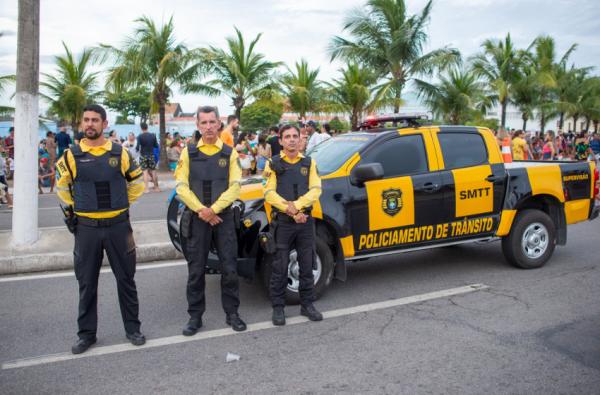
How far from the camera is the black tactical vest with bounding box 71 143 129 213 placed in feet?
13.3

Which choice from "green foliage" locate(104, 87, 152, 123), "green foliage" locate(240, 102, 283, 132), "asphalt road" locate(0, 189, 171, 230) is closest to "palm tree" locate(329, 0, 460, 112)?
"asphalt road" locate(0, 189, 171, 230)

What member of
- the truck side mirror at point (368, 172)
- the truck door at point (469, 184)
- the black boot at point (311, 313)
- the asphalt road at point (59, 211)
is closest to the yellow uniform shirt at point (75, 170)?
the black boot at point (311, 313)

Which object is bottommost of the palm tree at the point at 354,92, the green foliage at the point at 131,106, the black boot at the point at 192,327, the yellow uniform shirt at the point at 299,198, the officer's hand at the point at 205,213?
the black boot at the point at 192,327

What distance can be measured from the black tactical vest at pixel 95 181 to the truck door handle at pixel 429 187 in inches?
125

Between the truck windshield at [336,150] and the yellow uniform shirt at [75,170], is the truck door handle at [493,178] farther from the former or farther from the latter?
the yellow uniform shirt at [75,170]

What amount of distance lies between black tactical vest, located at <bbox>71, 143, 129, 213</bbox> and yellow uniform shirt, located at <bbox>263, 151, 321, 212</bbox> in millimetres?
1296

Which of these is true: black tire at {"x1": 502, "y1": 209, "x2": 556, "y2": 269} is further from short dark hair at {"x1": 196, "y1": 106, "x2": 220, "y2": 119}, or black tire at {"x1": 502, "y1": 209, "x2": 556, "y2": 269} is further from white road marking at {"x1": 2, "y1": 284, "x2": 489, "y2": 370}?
short dark hair at {"x1": 196, "y1": 106, "x2": 220, "y2": 119}

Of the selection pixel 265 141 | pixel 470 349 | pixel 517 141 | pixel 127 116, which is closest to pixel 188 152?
pixel 470 349

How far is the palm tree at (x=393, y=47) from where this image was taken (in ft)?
69.2

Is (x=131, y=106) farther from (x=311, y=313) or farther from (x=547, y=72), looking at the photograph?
(x=311, y=313)

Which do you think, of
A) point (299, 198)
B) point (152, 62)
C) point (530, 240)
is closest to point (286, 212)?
point (299, 198)

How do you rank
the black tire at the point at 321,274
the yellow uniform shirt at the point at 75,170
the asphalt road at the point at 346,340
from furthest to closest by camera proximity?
1. the black tire at the point at 321,274
2. the yellow uniform shirt at the point at 75,170
3. the asphalt road at the point at 346,340

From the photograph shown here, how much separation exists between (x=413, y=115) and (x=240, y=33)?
56.8ft

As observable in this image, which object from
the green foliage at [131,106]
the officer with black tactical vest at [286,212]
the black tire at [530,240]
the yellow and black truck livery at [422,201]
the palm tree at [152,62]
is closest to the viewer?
the officer with black tactical vest at [286,212]
